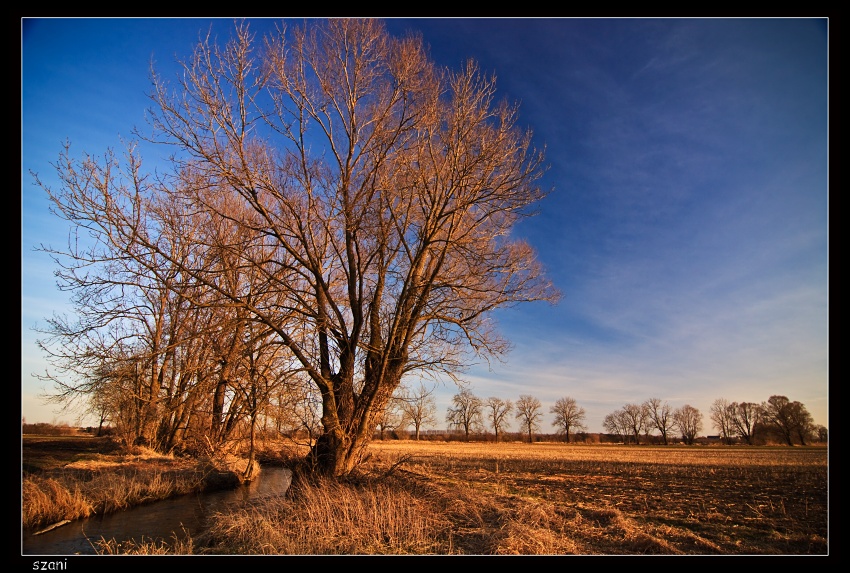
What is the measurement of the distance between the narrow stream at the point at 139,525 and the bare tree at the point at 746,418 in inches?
1918

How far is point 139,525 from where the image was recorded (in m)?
11.6

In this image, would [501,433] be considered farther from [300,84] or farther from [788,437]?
[300,84]

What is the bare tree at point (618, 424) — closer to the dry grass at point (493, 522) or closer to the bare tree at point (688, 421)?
the bare tree at point (688, 421)

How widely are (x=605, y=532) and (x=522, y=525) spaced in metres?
1.86

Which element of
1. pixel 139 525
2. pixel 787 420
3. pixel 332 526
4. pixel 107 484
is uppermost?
pixel 787 420

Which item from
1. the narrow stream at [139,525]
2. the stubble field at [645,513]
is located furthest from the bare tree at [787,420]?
the narrow stream at [139,525]

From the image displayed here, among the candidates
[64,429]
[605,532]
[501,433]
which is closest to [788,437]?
[501,433]

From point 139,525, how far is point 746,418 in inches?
2114

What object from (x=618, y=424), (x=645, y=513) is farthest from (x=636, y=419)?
(x=645, y=513)

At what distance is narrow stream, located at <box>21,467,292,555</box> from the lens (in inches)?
384

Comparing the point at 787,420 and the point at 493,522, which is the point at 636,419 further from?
the point at 493,522

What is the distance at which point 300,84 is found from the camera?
12664mm

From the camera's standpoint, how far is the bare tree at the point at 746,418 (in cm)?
4572

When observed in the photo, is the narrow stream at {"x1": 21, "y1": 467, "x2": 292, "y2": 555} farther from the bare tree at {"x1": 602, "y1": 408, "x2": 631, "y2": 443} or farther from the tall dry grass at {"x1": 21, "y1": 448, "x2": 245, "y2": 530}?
the bare tree at {"x1": 602, "y1": 408, "x2": 631, "y2": 443}
